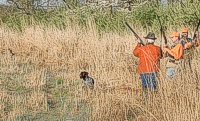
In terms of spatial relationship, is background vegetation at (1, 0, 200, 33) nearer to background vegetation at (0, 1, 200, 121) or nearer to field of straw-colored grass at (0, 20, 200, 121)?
background vegetation at (0, 1, 200, 121)

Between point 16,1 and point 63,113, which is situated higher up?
point 16,1

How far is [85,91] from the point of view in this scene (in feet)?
23.6

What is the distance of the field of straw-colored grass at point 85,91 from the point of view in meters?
4.44

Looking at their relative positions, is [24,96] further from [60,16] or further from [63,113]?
[60,16]

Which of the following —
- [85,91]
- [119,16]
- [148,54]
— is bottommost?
[85,91]

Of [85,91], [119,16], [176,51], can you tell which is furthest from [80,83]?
[119,16]

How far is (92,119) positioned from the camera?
540 centimetres

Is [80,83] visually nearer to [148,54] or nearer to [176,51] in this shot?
[148,54]

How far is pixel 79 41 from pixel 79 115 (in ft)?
20.9

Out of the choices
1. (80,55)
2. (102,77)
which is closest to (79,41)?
(80,55)

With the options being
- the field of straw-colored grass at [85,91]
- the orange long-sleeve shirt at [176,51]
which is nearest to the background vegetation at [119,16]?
the field of straw-colored grass at [85,91]

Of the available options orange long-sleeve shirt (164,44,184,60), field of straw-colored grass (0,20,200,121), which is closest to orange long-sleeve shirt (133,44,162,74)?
orange long-sleeve shirt (164,44,184,60)

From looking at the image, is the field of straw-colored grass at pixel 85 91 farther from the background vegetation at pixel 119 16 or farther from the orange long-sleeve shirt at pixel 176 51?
the background vegetation at pixel 119 16

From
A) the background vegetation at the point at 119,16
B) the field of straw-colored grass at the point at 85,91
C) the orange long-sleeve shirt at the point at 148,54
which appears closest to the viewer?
the field of straw-colored grass at the point at 85,91
